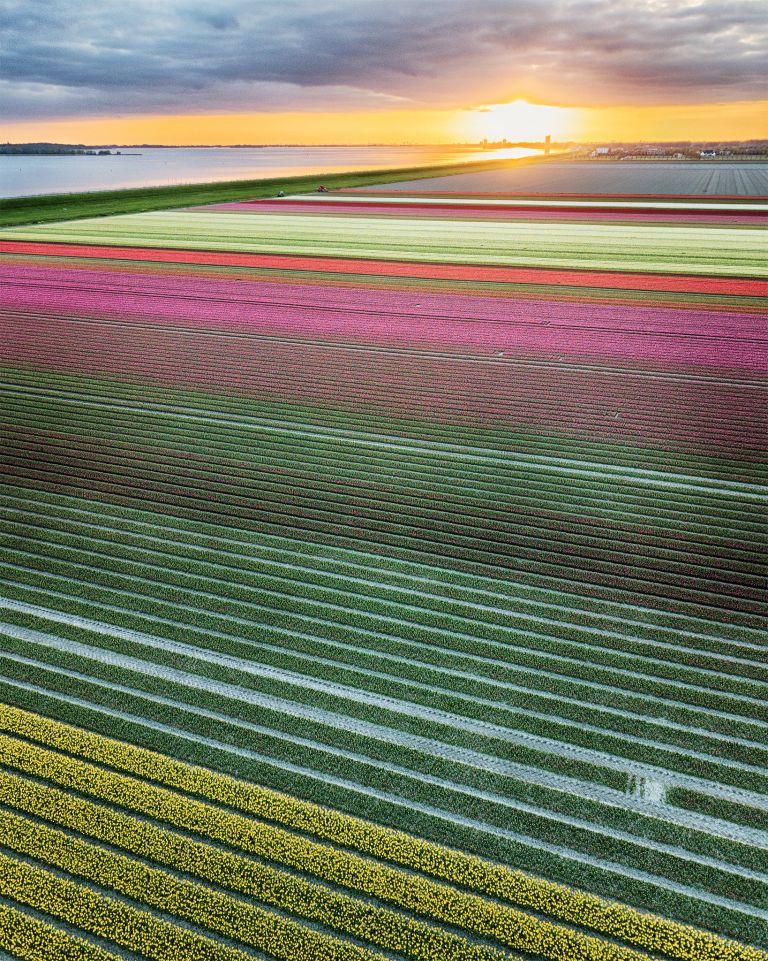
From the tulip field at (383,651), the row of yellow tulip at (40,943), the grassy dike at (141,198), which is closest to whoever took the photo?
the row of yellow tulip at (40,943)

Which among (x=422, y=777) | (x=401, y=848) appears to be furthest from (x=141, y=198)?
(x=401, y=848)

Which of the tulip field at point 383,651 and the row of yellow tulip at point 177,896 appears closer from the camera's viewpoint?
the row of yellow tulip at point 177,896

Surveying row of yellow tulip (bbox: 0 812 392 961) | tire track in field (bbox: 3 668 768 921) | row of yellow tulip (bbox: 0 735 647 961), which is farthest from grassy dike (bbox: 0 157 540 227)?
row of yellow tulip (bbox: 0 812 392 961)

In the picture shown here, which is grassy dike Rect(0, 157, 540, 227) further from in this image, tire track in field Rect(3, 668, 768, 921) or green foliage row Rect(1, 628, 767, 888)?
tire track in field Rect(3, 668, 768, 921)

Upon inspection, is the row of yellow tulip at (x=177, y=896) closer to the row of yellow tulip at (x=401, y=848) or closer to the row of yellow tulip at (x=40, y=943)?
the row of yellow tulip at (x=40, y=943)

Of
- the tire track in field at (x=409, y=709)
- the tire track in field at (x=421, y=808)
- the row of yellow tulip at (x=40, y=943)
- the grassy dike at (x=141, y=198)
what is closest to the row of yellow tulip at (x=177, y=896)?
the row of yellow tulip at (x=40, y=943)

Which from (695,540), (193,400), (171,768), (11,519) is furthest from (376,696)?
(193,400)

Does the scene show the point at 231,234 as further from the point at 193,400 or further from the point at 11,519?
the point at 11,519
